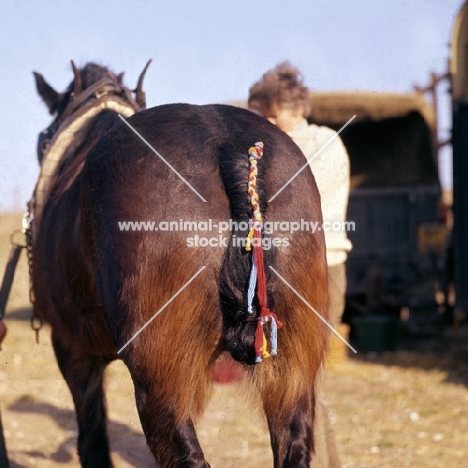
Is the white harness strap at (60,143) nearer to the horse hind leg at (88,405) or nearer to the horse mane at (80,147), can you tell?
the horse mane at (80,147)

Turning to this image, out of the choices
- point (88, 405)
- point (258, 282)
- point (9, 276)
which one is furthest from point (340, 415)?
point (258, 282)

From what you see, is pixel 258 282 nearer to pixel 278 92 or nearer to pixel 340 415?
pixel 278 92

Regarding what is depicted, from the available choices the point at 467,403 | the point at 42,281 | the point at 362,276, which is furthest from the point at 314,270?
the point at 362,276

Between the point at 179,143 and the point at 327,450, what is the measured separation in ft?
6.22

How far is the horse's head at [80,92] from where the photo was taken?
4.18m

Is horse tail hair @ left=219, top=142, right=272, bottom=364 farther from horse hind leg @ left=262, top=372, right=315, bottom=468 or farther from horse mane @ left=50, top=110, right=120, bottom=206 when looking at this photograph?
horse mane @ left=50, top=110, right=120, bottom=206

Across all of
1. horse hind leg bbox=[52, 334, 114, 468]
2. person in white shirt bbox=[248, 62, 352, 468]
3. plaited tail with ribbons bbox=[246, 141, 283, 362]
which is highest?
person in white shirt bbox=[248, 62, 352, 468]

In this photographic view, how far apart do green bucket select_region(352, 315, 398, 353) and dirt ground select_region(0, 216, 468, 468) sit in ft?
0.40

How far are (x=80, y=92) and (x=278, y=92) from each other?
1407 millimetres

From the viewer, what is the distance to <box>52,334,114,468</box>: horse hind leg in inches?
155

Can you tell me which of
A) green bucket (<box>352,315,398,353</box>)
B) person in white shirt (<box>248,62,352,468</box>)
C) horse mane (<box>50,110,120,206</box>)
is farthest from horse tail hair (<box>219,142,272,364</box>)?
green bucket (<box>352,315,398,353</box>)

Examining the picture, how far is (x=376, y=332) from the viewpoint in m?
8.21

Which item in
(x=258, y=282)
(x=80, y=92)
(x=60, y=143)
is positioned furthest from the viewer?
(x=80, y=92)

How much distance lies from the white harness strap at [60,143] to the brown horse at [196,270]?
3.73ft
